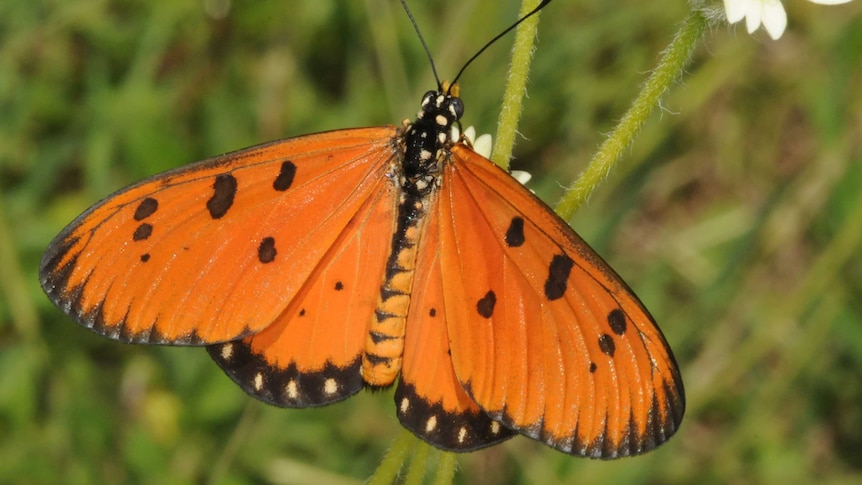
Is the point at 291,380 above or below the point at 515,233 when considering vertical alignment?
below

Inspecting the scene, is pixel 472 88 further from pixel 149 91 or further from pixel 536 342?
pixel 536 342

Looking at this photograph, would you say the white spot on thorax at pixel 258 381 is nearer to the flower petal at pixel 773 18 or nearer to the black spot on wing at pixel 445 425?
the black spot on wing at pixel 445 425

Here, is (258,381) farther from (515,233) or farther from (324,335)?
(515,233)

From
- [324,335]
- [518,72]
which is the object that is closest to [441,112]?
[518,72]

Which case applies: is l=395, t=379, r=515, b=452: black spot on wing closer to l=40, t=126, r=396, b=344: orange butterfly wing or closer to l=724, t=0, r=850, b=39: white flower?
l=40, t=126, r=396, b=344: orange butterfly wing

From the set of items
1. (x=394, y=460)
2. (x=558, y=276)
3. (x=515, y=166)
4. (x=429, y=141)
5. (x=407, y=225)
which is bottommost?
(x=394, y=460)

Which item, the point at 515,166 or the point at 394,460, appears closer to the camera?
the point at 394,460
